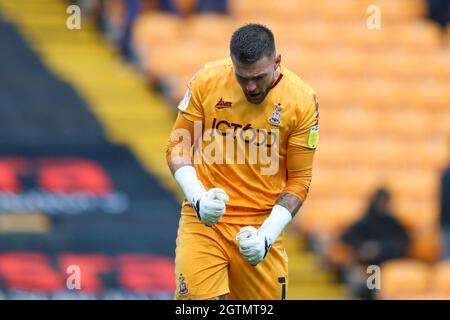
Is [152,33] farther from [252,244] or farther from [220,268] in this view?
[252,244]

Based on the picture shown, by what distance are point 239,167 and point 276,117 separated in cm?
40

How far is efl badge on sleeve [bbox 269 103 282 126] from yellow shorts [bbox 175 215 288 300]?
0.66 m

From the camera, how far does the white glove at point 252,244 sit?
800 cm

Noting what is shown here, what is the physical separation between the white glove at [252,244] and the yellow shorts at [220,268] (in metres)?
0.37

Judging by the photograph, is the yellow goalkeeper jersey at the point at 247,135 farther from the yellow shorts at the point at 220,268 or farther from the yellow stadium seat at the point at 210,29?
the yellow stadium seat at the point at 210,29

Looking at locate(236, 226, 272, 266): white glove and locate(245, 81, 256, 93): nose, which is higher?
locate(245, 81, 256, 93): nose

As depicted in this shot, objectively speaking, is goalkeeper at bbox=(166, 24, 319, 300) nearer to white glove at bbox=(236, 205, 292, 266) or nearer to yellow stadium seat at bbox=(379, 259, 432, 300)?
white glove at bbox=(236, 205, 292, 266)

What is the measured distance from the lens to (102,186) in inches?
573

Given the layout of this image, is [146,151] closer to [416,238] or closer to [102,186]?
[102,186]

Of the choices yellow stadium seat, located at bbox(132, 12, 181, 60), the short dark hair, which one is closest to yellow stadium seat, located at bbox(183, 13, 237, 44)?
yellow stadium seat, located at bbox(132, 12, 181, 60)

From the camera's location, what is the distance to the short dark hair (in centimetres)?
795

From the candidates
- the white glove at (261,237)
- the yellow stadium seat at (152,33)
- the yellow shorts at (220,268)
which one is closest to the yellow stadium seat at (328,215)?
the yellow stadium seat at (152,33)
